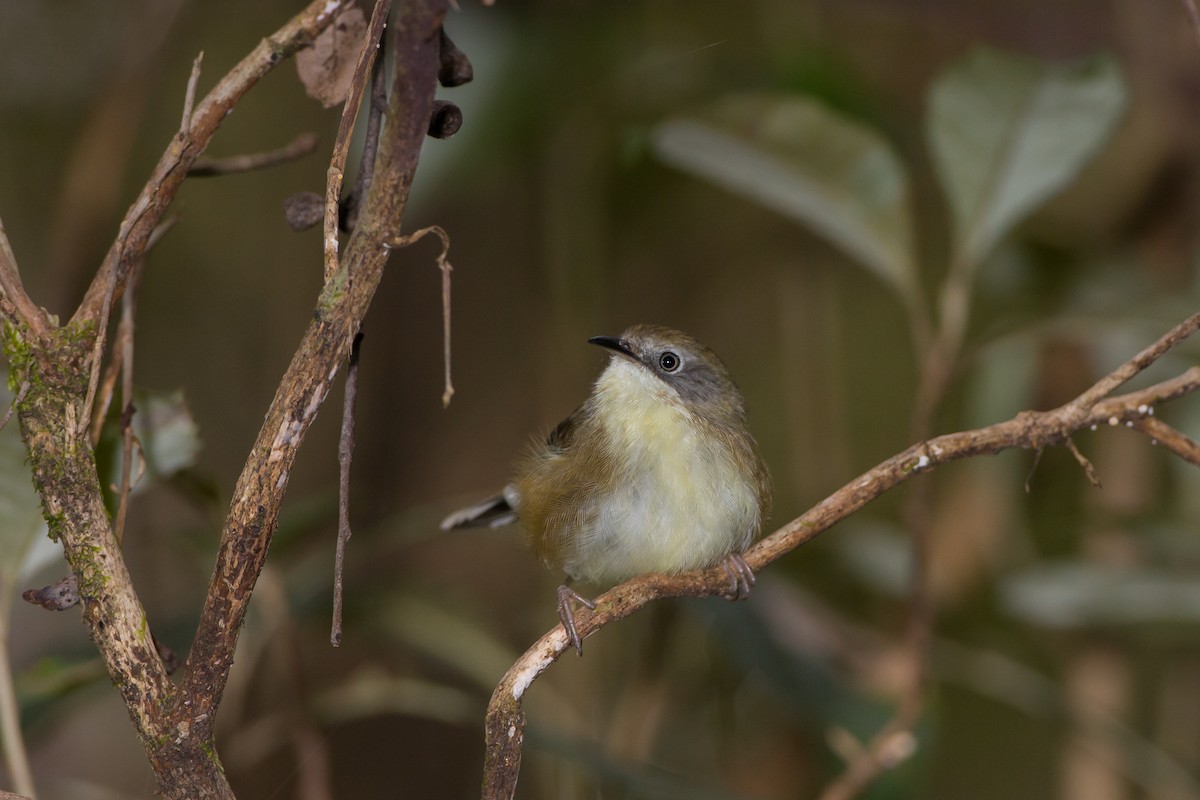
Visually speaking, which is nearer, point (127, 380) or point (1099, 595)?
point (127, 380)

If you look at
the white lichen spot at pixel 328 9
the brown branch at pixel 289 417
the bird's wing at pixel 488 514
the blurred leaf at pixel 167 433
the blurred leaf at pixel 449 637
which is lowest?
the blurred leaf at pixel 449 637

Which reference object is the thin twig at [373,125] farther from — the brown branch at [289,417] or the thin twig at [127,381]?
the thin twig at [127,381]

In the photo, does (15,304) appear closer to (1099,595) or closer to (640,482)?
(640,482)

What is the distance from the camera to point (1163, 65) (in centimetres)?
349

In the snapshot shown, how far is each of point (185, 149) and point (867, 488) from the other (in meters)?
0.90

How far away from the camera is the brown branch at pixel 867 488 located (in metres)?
1.21

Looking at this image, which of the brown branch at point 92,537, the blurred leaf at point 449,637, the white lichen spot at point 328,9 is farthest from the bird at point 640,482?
the white lichen spot at point 328,9

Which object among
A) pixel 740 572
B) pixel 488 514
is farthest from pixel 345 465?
pixel 488 514

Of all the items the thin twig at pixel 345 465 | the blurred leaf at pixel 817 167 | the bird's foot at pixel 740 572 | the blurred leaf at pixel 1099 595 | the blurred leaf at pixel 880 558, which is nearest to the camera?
the thin twig at pixel 345 465

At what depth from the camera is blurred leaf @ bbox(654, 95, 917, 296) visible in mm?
2498

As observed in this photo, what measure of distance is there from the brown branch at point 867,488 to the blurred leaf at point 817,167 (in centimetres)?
121

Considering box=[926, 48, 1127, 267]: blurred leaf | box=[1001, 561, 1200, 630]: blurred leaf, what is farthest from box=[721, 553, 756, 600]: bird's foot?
box=[1001, 561, 1200, 630]: blurred leaf

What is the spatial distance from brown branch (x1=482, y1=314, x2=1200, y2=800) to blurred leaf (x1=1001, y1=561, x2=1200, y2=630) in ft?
6.43

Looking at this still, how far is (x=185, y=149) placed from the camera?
1.25 m
